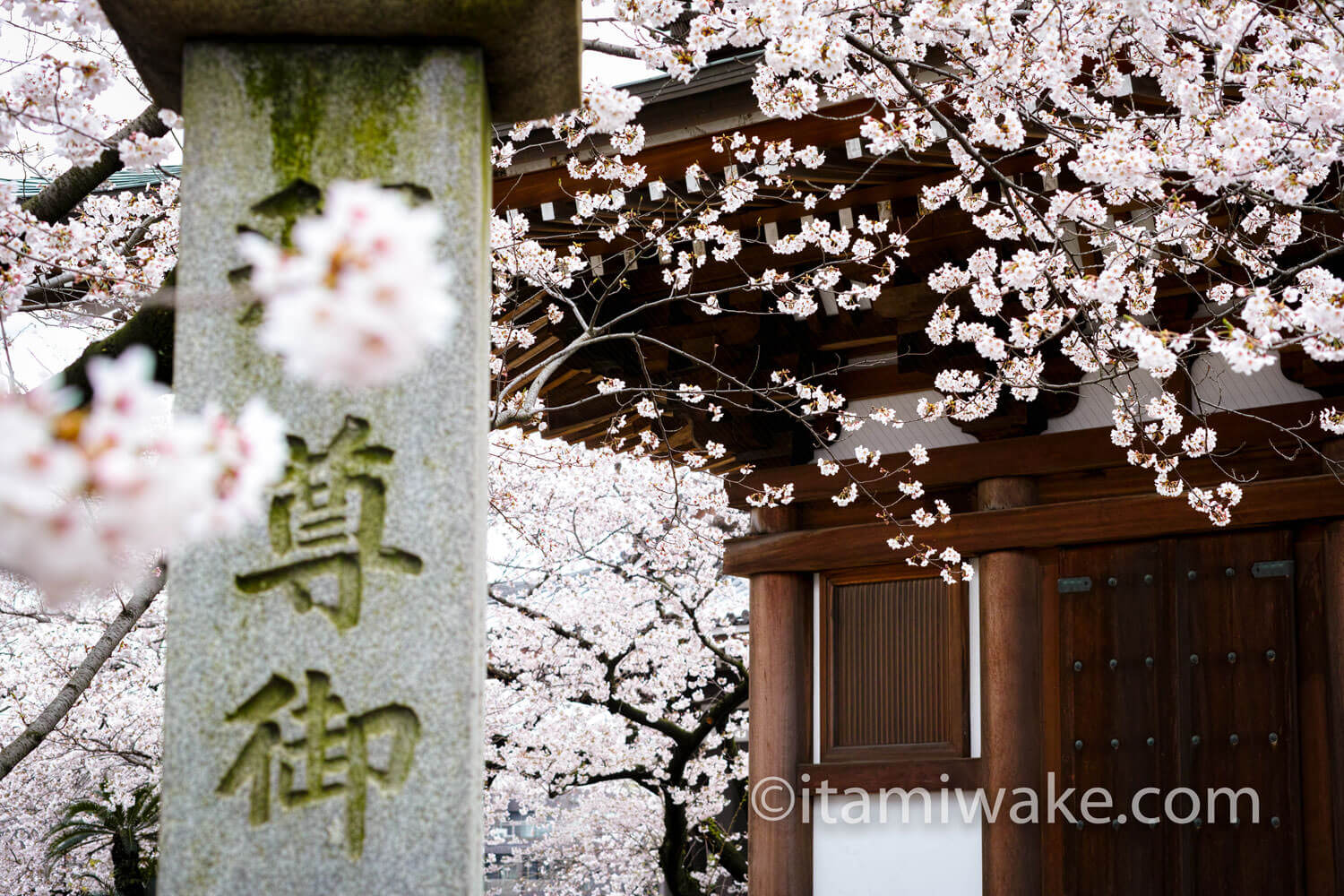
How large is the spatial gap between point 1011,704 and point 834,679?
1.14 meters

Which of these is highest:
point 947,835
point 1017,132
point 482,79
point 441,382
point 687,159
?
point 687,159

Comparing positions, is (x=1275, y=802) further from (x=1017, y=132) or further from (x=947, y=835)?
(x=1017, y=132)

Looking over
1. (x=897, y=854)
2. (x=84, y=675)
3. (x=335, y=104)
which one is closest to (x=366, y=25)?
(x=335, y=104)

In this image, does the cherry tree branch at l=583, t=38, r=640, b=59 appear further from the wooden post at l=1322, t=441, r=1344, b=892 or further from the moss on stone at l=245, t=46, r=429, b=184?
the wooden post at l=1322, t=441, r=1344, b=892

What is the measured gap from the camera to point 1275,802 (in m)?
5.97

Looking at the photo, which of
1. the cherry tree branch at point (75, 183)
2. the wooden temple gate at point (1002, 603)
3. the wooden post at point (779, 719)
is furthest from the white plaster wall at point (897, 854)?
the cherry tree branch at point (75, 183)

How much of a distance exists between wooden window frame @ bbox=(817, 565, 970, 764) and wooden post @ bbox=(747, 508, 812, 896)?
0.12m

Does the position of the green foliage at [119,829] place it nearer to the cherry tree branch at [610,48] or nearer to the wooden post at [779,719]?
the wooden post at [779,719]

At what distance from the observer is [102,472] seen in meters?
1.42

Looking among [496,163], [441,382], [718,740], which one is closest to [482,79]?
[441,382]

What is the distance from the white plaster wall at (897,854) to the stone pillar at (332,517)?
445 centimetres

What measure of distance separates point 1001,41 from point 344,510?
11.8 feet

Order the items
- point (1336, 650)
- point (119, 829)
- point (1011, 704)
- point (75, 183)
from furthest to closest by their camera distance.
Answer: point (119, 829), point (1011, 704), point (1336, 650), point (75, 183)

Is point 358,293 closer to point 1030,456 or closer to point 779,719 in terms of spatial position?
point 1030,456
